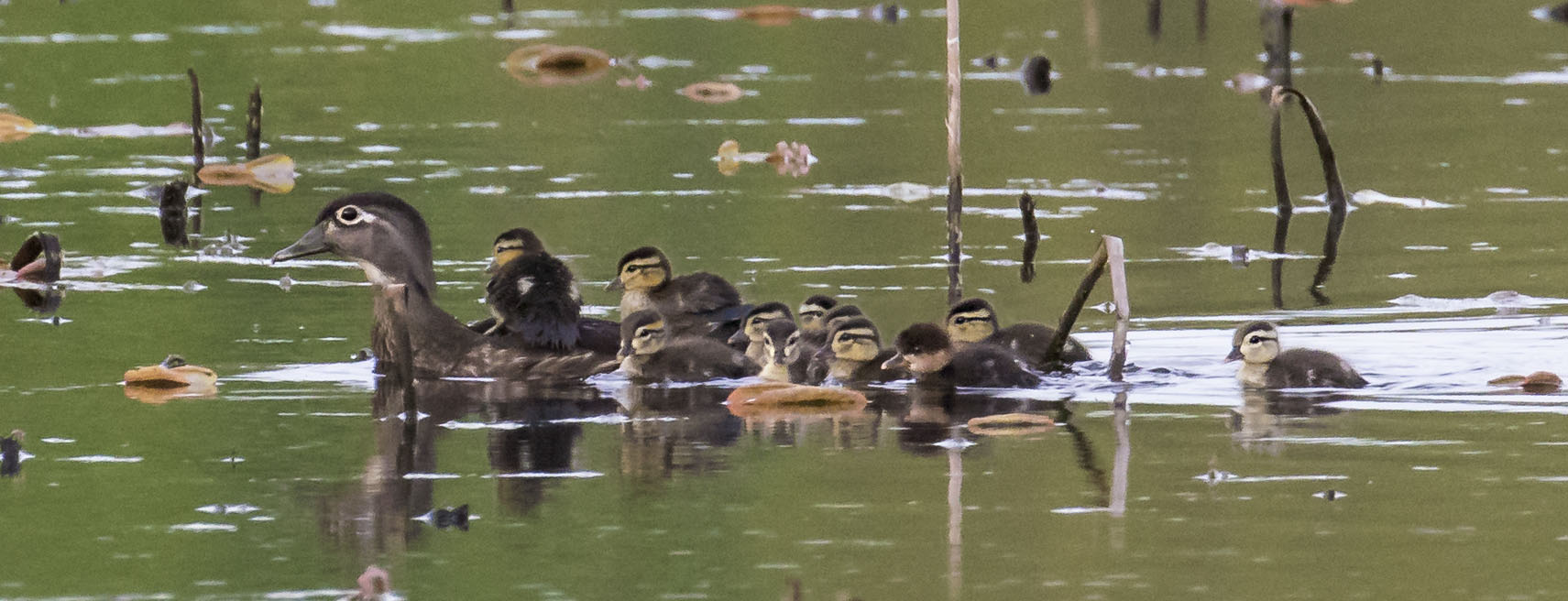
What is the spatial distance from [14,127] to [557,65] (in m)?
5.87

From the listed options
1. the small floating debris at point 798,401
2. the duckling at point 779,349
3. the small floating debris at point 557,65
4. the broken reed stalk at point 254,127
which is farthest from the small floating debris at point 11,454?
the small floating debris at point 557,65

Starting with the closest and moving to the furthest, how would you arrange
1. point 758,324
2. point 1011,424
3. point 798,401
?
point 1011,424 → point 798,401 → point 758,324

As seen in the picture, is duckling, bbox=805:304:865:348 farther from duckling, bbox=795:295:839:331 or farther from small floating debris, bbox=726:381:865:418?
small floating debris, bbox=726:381:865:418

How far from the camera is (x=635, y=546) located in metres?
7.76

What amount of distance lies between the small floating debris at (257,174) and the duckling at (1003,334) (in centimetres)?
749

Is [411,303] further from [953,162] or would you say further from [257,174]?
[257,174]

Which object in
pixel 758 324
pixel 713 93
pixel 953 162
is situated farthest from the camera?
pixel 713 93

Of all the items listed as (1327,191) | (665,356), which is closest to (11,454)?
(665,356)

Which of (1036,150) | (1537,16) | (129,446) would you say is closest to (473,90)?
(1036,150)

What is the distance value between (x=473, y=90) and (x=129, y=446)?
1433 cm

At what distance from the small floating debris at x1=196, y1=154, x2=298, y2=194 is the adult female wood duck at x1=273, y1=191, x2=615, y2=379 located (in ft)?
20.3

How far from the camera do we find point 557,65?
25359 mm

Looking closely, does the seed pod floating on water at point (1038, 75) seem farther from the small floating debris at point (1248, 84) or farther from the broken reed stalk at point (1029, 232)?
the broken reed stalk at point (1029, 232)

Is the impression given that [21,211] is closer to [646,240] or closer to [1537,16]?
[646,240]
